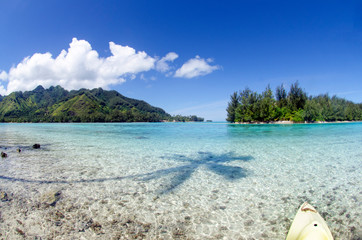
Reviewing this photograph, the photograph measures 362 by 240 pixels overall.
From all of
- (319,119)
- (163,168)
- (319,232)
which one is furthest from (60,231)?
(319,119)

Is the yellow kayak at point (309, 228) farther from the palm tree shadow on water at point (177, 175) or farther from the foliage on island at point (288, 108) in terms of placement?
the foliage on island at point (288, 108)

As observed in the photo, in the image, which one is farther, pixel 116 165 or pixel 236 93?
pixel 236 93

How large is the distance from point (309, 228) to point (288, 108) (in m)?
127

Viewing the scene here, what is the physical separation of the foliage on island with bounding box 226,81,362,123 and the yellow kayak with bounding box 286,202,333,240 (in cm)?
10747

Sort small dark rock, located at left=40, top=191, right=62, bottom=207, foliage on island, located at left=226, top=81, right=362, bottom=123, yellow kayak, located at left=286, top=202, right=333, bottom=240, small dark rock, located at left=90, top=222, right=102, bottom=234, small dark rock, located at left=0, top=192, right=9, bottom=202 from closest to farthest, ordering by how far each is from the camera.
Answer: yellow kayak, located at left=286, top=202, right=333, bottom=240 → small dark rock, located at left=90, top=222, right=102, bottom=234 → small dark rock, located at left=40, top=191, right=62, bottom=207 → small dark rock, located at left=0, top=192, right=9, bottom=202 → foliage on island, located at left=226, top=81, right=362, bottom=123

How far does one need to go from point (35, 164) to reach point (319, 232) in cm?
1254

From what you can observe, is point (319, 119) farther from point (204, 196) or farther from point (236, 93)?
point (204, 196)

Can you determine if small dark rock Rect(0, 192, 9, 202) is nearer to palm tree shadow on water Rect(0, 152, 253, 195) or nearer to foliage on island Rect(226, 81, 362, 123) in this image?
palm tree shadow on water Rect(0, 152, 253, 195)

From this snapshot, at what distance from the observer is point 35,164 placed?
9.84 m

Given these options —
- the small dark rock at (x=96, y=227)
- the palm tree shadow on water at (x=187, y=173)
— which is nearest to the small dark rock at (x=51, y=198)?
the small dark rock at (x=96, y=227)

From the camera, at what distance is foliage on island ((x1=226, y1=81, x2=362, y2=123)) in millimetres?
102625

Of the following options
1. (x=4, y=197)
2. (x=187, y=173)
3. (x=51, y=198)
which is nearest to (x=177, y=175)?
(x=187, y=173)

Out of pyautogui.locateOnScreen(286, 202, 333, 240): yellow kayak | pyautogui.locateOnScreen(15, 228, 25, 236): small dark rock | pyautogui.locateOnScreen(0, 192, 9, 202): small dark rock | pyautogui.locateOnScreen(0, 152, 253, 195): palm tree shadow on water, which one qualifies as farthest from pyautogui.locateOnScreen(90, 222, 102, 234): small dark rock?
pyautogui.locateOnScreen(286, 202, 333, 240): yellow kayak

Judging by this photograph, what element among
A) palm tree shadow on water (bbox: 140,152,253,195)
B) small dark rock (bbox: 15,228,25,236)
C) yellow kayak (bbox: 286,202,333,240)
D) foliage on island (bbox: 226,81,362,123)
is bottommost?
palm tree shadow on water (bbox: 140,152,253,195)
